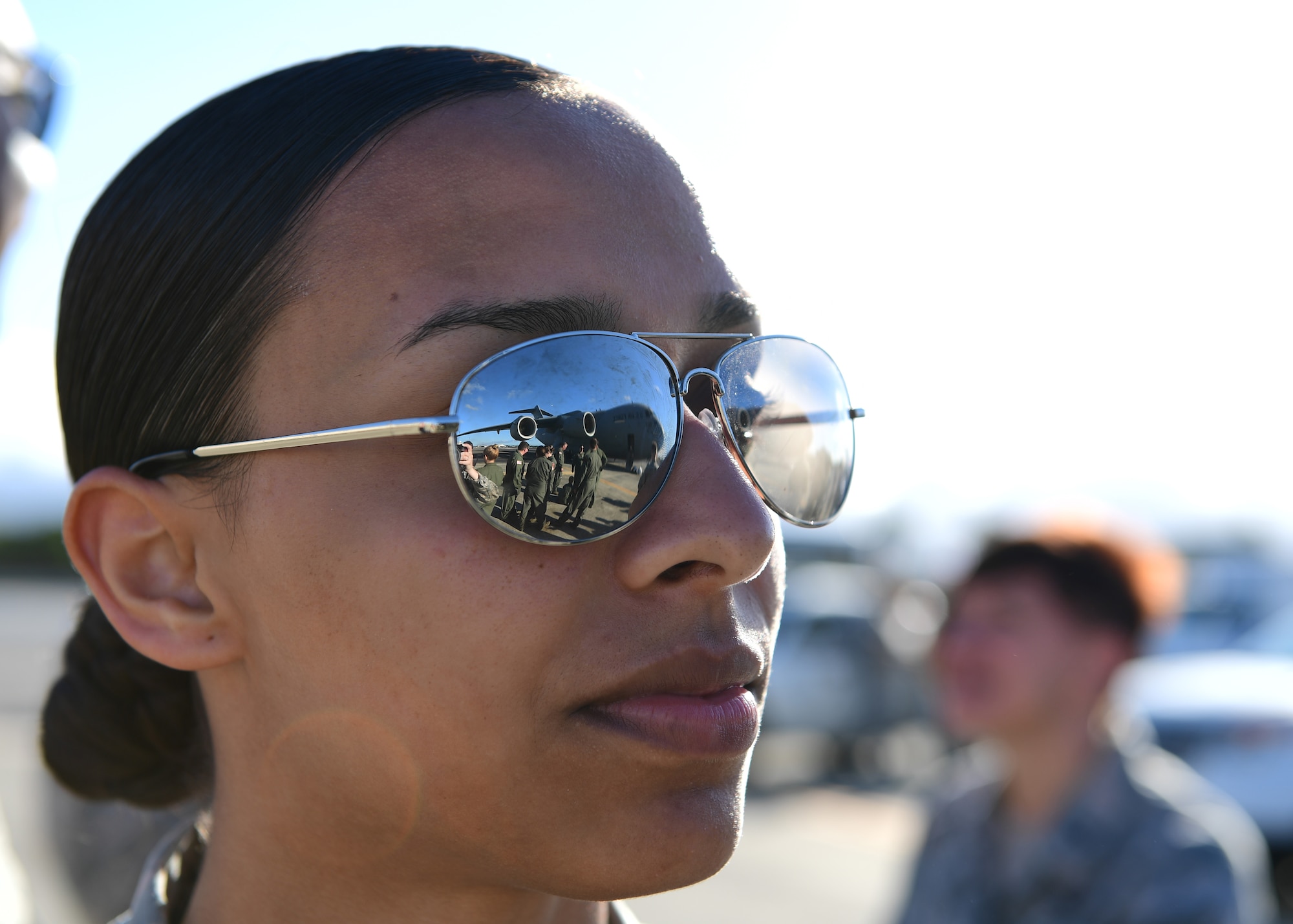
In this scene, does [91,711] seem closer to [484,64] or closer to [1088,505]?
[484,64]

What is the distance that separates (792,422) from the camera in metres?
1.61

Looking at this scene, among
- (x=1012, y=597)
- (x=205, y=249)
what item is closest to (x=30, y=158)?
(x=205, y=249)

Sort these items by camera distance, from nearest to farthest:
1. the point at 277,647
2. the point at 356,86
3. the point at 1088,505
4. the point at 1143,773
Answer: the point at 277,647
the point at 356,86
the point at 1143,773
the point at 1088,505

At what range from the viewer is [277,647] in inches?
55.4

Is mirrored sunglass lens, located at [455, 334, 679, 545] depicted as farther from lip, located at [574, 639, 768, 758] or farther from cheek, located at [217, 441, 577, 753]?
lip, located at [574, 639, 768, 758]

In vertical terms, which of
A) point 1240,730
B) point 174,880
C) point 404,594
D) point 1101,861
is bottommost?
point 1240,730

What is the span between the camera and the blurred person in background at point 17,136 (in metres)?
2.43

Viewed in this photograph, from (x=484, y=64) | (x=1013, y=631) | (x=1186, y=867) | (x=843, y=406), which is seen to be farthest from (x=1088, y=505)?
(x=484, y=64)

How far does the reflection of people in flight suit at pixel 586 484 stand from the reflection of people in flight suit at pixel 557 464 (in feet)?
0.07

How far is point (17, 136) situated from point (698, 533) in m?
2.12

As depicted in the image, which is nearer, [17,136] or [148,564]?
[148,564]

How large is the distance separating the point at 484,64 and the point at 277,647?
89 cm

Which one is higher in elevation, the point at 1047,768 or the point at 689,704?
the point at 689,704

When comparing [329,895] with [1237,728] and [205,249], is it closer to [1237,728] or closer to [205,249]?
[205,249]
